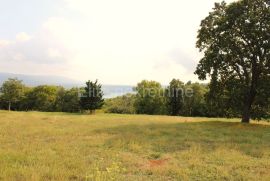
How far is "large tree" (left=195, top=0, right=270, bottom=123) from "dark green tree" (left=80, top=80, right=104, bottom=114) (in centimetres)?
3606

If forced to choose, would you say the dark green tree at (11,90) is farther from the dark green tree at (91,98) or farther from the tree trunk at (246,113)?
the tree trunk at (246,113)

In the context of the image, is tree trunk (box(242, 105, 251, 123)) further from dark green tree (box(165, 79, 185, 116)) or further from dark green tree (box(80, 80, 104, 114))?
dark green tree (box(165, 79, 185, 116))

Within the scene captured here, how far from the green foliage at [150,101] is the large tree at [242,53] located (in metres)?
53.2

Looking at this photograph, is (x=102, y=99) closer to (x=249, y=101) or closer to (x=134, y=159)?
(x=249, y=101)

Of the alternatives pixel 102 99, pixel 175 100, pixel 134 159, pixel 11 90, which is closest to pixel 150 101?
pixel 175 100

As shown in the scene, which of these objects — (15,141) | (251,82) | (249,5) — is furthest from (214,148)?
(249,5)

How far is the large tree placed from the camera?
33.2 m

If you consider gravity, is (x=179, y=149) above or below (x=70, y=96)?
below

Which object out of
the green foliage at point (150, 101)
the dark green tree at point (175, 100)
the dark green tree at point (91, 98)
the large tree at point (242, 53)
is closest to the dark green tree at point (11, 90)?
the dark green tree at point (91, 98)

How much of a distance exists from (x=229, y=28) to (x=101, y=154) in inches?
909

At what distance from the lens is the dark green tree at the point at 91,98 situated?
6794 cm

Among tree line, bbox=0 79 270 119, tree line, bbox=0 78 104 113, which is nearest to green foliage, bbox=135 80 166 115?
tree line, bbox=0 79 270 119

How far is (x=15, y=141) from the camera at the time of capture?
21203mm

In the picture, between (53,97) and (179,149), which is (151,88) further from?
(179,149)
